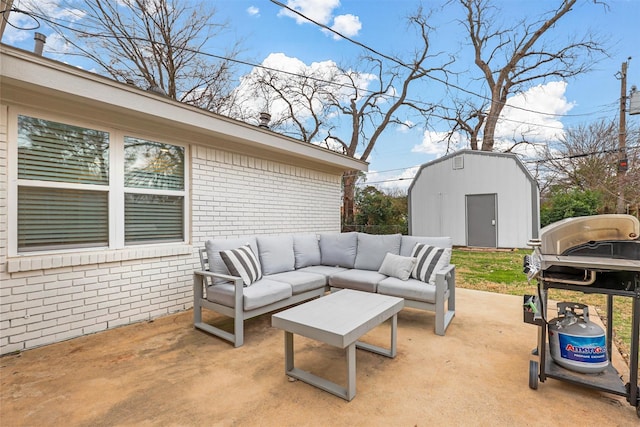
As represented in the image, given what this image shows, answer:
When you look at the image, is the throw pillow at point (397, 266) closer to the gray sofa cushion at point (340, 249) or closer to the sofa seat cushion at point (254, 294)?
the gray sofa cushion at point (340, 249)

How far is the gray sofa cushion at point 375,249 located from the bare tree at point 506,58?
10074 millimetres

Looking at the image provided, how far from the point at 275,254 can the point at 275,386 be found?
6.47 feet

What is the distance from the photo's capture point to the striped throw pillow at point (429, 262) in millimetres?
3350

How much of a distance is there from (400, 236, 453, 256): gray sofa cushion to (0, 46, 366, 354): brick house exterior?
2353 millimetres

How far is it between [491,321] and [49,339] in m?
4.82

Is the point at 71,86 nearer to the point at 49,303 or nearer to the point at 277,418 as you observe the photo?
the point at 49,303

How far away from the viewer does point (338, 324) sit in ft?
6.73

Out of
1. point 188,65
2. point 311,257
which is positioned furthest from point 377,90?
point 311,257

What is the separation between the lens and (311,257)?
4469mm

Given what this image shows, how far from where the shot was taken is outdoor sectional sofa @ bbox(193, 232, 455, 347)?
9.91 ft

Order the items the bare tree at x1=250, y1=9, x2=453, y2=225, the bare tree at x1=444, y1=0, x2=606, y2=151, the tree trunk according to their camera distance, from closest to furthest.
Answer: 1. the bare tree at x1=444, y1=0, x2=606, y2=151
2. the tree trunk
3. the bare tree at x1=250, y1=9, x2=453, y2=225

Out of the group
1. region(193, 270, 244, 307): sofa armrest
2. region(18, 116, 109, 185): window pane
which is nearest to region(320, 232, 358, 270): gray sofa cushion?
region(193, 270, 244, 307): sofa armrest

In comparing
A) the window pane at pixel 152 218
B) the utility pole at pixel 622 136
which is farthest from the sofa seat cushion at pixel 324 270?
the utility pole at pixel 622 136

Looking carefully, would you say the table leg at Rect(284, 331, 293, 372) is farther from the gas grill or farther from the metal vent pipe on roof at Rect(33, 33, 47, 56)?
the metal vent pipe on roof at Rect(33, 33, 47, 56)
